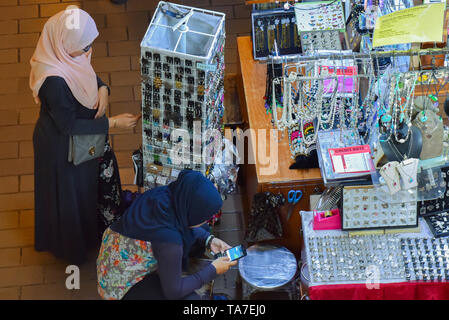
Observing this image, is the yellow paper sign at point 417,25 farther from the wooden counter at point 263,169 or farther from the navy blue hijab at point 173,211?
the navy blue hijab at point 173,211

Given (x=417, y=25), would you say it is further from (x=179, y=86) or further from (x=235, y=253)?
(x=235, y=253)

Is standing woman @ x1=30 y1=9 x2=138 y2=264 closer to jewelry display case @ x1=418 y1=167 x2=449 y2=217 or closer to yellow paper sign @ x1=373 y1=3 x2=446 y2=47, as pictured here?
yellow paper sign @ x1=373 y1=3 x2=446 y2=47

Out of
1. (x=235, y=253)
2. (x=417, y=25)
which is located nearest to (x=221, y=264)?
(x=235, y=253)

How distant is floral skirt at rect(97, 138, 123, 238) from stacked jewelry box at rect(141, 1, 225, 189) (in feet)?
0.74

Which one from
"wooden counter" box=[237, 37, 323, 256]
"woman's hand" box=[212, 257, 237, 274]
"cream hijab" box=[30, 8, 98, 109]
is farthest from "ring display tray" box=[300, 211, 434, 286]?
"cream hijab" box=[30, 8, 98, 109]

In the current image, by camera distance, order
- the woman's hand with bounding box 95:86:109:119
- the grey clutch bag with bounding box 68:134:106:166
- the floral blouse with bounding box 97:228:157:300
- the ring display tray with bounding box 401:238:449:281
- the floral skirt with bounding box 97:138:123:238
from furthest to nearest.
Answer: the floral skirt with bounding box 97:138:123:238 < the woman's hand with bounding box 95:86:109:119 < the grey clutch bag with bounding box 68:134:106:166 < the ring display tray with bounding box 401:238:449:281 < the floral blouse with bounding box 97:228:157:300

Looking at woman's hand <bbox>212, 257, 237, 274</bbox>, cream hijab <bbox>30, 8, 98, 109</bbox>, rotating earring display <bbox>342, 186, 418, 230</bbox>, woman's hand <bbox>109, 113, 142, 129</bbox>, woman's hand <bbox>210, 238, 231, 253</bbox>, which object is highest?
cream hijab <bbox>30, 8, 98, 109</bbox>

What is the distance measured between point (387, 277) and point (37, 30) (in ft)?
12.5

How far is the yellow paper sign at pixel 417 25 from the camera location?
115 inches

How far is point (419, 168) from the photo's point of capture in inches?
129

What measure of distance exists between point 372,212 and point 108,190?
1.57m

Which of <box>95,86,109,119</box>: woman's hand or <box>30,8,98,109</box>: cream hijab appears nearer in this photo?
<box>30,8,98,109</box>: cream hijab

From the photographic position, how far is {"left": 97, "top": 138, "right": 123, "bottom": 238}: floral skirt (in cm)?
377
